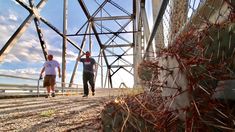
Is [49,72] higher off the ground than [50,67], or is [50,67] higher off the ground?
[50,67]

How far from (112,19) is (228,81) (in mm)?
21611

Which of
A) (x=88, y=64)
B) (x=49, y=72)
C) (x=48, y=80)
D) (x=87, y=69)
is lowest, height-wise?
(x=48, y=80)

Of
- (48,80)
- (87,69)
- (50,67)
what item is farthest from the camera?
(87,69)

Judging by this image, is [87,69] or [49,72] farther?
[87,69]

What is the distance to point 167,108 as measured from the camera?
128 cm

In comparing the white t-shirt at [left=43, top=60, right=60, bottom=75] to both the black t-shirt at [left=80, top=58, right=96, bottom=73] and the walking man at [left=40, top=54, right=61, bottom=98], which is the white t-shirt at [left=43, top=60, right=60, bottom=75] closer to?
the walking man at [left=40, top=54, right=61, bottom=98]

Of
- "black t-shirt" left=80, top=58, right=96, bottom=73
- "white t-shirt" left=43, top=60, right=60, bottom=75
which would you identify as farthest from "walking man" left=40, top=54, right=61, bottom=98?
"black t-shirt" left=80, top=58, right=96, bottom=73

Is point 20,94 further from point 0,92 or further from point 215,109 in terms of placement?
point 215,109

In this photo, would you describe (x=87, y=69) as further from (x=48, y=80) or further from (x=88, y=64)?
(x=48, y=80)

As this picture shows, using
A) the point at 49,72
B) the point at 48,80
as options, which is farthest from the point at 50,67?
the point at 48,80

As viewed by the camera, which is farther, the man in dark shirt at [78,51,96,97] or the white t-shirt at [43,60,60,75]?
the man in dark shirt at [78,51,96,97]

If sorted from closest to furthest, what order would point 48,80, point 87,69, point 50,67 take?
point 48,80
point 50,67
point 87,69

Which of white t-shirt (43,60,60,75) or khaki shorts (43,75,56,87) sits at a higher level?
white t-shirt (43,60,60,75)

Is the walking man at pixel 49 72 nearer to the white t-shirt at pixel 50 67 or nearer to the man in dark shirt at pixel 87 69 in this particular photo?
the white t-shirt at pixel 50 67
